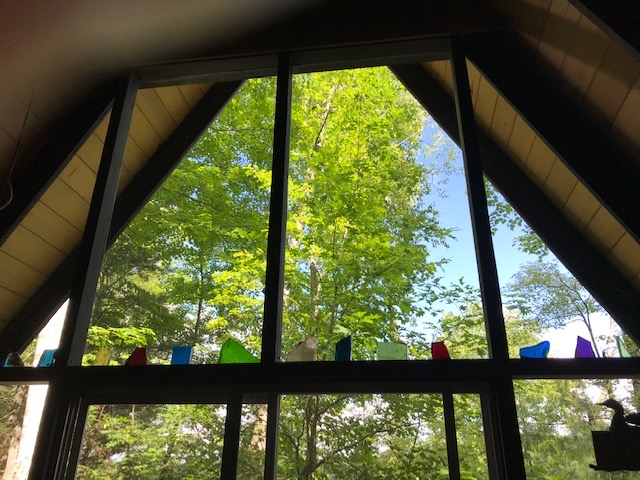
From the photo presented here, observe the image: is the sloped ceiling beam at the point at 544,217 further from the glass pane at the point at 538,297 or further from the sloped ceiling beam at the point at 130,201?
the sloped ceiling beam at the point at 130,201

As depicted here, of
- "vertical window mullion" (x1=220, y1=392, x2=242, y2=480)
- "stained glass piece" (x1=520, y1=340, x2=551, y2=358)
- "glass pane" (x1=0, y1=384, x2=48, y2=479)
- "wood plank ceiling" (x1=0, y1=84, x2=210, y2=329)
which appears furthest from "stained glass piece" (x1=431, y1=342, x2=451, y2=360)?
"glass pane" (x1=0, y1=384, x2=48, y2=479)

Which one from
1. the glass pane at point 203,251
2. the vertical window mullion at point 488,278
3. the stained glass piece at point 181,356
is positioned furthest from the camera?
the glass pane at point 203,251

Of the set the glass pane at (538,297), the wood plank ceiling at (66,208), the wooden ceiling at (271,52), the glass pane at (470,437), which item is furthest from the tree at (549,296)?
the wood plank ceiling at (66,208)

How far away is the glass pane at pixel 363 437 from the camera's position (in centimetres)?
175

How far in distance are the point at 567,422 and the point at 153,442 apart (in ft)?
5.44

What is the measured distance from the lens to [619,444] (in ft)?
4.83

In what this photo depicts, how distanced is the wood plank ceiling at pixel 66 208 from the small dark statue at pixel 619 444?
2.64m

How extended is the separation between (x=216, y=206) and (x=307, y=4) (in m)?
2.39

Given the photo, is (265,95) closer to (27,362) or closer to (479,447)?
(27,362)

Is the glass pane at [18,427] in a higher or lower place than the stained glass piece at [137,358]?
lower

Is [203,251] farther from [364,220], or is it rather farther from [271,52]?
[271,52]

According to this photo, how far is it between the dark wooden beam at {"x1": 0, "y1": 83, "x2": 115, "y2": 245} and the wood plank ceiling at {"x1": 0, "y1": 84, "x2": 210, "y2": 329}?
3.7 inches

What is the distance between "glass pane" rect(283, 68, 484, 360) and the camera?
11.1ft

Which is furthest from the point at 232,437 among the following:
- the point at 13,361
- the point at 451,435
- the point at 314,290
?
the point at 314,290
